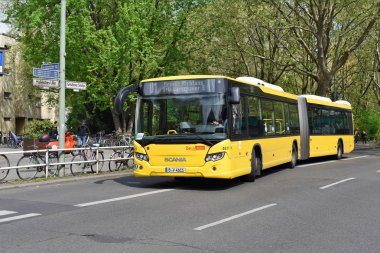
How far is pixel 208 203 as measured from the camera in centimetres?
1005

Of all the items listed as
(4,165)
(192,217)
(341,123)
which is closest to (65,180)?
(4,165)

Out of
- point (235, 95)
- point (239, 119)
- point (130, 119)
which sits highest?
point (130, 119)

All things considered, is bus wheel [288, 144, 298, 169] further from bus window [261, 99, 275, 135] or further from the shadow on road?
the shadow on road

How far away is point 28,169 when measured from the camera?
1469 cm

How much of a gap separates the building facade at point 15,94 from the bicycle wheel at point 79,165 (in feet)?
97.1

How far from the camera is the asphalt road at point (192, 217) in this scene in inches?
256

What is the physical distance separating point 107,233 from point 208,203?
3.30m

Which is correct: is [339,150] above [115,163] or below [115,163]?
above

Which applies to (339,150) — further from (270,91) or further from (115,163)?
(115,163)

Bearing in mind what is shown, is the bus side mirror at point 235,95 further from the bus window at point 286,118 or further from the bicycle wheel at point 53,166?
the bus window at point 286,118

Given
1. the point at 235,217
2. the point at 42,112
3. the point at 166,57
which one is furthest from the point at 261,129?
the point at 42,112

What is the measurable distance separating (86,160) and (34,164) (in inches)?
76.9

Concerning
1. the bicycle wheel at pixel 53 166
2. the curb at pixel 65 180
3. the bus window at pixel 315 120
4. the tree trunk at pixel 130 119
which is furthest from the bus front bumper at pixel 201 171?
the tree trunk at pixel 130 119

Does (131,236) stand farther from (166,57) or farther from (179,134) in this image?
(166,57)
